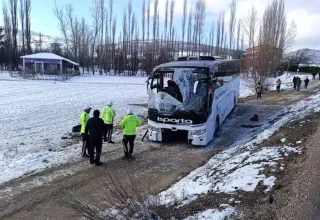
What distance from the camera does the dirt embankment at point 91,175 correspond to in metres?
7.02

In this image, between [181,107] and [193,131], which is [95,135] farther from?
[193,131]

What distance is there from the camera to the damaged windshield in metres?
12.8

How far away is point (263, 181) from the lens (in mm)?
6668

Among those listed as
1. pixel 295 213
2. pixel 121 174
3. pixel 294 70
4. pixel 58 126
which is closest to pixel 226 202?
pixel 295 213

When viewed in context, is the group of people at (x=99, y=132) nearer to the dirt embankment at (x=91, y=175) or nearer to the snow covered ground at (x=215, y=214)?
the dirt embankment at (x=91, y=175)

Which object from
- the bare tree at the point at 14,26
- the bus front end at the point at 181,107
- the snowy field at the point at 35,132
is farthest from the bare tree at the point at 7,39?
the bus front end at the point at 181,107

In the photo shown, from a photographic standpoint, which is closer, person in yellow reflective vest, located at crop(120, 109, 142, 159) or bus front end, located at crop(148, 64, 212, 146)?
person in yellow reflective vest, located at crop(120, 109, 142, 159)

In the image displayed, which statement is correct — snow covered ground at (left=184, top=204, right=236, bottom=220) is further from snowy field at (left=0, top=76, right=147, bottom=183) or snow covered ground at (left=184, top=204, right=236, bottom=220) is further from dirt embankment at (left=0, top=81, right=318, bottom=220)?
snowy field at (left=0, top=76, right=147, bottom=183)

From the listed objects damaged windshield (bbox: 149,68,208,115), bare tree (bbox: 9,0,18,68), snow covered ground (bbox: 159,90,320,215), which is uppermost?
bare tree (bbox: 9,0,18,68)

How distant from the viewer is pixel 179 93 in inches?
515

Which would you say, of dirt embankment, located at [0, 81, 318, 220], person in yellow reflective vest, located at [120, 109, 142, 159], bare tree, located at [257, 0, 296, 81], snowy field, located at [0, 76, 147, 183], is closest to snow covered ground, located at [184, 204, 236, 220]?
dirt embankment, located at [0, 81, 318, 220]

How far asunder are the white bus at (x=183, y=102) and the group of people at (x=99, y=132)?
1.56 metres

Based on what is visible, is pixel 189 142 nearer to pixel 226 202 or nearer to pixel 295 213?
pixel 226 202

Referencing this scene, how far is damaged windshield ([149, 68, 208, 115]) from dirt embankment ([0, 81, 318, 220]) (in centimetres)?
155
